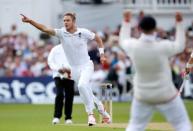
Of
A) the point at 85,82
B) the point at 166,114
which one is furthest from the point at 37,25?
the point at 166,114

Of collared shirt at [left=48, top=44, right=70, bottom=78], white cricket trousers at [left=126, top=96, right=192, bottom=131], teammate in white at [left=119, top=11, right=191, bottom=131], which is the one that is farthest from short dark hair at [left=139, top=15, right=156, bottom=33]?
collared shirt at [left=48, top=44, right=70, bottom=78]

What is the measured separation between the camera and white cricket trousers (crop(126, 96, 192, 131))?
12.1 meters

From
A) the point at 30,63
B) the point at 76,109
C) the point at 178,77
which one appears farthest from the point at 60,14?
the point at 76,109

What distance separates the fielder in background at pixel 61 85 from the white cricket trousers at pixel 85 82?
0.98 m

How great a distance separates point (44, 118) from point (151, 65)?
9.83m

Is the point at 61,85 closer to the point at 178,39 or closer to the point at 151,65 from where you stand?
the point at 151,65

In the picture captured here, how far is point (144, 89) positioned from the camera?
12188 millimetres

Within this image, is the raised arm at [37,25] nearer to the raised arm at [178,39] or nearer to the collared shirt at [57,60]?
the collared shirt at [57,60]

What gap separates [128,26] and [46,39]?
22636 millimetres

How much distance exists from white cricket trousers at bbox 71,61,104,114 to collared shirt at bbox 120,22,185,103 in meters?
5.52

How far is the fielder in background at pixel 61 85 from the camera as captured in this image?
1920 cm

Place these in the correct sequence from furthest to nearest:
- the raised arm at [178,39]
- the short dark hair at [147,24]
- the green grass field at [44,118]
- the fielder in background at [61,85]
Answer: the fielder in background at [61,85] < the green grass field at [44,118] < the short dark hair at [147,24] < the raised arm at [178,39]

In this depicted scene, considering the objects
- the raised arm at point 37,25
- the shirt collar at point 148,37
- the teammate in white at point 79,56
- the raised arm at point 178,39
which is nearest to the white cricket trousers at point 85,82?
the teammate in white at point 79,56

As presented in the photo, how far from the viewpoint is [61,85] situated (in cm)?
1936
